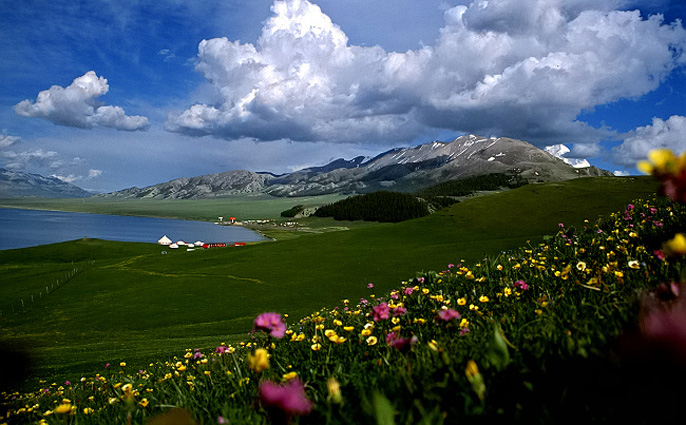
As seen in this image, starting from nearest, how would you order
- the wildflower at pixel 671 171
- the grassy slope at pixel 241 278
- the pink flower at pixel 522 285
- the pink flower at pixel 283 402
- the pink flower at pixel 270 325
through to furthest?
the wildflower at pixel 671 171 < the pink flower at pixel 283 402 < the pink flower at pixel 270 325 < the pink flower at pixel 522 285 < the grassy slope at pixel 241 278

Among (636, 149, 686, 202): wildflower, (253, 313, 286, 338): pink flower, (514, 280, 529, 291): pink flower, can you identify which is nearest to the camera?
(636, 149, 686, 202): wildflower

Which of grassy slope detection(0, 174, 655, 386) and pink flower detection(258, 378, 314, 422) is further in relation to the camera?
grassy slope detection(0, 174, 655, 386)

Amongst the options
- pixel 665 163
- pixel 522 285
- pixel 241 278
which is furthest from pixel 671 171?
pixel 241 278

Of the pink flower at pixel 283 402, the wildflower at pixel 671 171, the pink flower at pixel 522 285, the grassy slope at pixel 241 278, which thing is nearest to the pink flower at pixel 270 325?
the pink flower at pixel 283 402

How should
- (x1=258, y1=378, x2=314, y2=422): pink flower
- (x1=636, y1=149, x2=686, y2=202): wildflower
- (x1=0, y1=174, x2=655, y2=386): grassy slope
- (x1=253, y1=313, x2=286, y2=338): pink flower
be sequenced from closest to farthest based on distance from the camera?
(x1=636, y1=149, x2=686, y2=202): wildflower, (x1=258, y1=378, x2=314, y2=422): pink flower, (x1=253, y1=313, x2=286, y2=338): pink flower, (x1=0, y1=174, x2=655, y2=386): grassy slope

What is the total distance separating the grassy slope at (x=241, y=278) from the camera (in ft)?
94.1

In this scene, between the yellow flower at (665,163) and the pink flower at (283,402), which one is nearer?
the yellow flower at (665,163)

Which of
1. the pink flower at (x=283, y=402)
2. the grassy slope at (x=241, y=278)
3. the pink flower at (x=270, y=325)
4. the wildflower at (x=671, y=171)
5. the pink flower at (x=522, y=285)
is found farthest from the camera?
the grassy slope at (x=241, y=278)

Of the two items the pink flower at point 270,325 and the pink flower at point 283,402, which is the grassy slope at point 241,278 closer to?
the pink flower at point 270,325

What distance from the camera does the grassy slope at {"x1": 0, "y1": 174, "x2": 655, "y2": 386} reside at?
28672mm

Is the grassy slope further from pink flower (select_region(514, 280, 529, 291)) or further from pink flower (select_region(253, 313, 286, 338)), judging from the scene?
pink flower (select_region(514, 280, 529, 291))

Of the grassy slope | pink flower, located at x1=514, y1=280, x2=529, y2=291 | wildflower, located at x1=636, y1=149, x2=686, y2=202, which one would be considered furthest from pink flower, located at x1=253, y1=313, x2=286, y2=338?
the grassy slope

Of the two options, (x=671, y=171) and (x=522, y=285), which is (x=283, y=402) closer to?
(x=671, y=171)

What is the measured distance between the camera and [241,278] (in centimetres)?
5078
